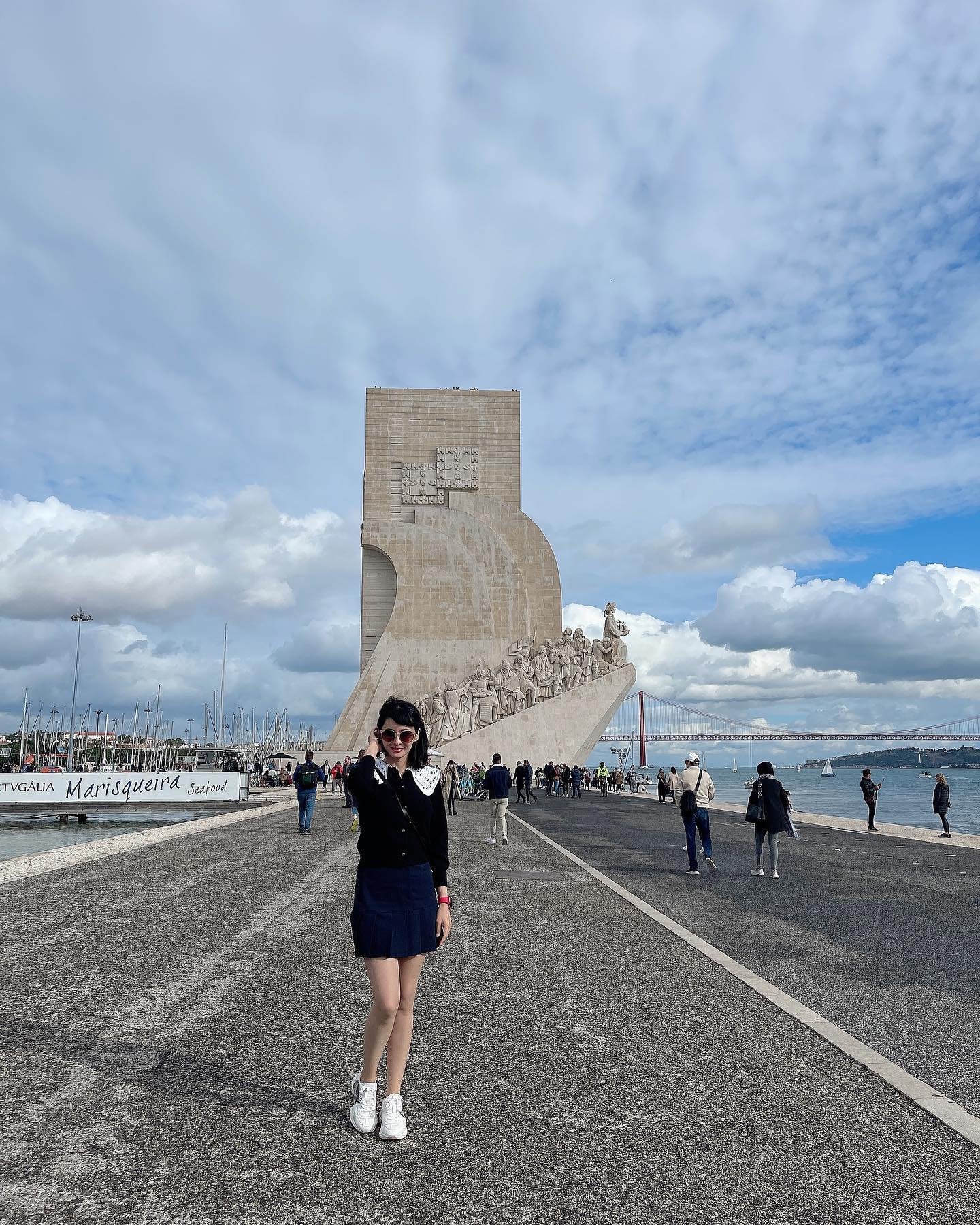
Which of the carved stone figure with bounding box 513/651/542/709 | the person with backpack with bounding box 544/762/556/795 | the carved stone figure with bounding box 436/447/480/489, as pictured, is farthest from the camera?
the carved stone figure with bounding box 436/447/480/489

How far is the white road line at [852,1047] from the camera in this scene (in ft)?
10.2

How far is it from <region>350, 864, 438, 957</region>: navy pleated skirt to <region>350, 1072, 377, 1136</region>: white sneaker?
1.34 feet

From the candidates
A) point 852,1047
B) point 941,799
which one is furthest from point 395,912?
point 941,799

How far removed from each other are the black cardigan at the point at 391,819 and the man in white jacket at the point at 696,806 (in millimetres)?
7321

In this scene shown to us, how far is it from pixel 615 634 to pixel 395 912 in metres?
38.7

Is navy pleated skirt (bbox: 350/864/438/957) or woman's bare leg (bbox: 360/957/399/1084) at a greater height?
navy pleated skirt (bbox: 350/864/438/957)

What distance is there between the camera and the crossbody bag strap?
10.2 feet

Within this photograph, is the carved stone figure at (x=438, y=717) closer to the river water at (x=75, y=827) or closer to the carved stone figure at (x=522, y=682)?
the carved stone figure at (x=522, y=682)

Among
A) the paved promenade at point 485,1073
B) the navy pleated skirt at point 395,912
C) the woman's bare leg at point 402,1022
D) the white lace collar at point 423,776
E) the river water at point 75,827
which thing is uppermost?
the white lace collar at point 423,776

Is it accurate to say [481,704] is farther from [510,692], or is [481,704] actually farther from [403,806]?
[403,806]

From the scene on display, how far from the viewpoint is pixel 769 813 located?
970 cm

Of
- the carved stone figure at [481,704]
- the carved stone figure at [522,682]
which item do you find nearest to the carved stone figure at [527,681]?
the carved stone figure at [522,682]

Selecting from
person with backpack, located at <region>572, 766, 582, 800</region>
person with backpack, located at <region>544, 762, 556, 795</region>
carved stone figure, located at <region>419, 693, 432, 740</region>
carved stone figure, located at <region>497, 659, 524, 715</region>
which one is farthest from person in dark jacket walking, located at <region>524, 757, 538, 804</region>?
carved stone figure, located at <region>419, 693, 432, 740</region>

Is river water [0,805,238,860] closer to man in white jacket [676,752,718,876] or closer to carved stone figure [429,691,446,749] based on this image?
man in white jacket [676,752,718,876]
